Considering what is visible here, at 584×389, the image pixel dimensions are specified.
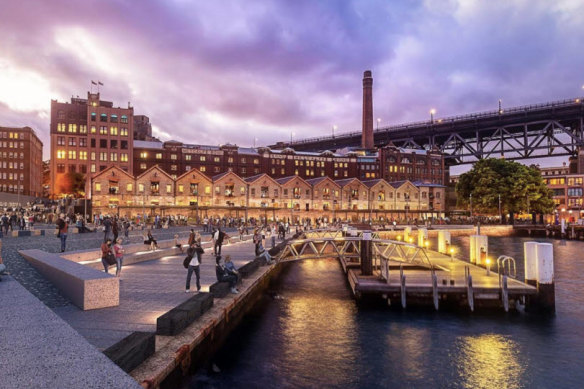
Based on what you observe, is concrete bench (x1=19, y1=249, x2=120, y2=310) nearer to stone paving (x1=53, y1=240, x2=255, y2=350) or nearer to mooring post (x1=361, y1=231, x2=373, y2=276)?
stone paving (x1=53, y1=240, x2=255, y2=350)

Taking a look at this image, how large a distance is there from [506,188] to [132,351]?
339 feet

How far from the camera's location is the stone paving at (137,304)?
40.5 ft

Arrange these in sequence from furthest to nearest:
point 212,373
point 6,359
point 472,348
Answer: point 472,348 < point 212,373 < point 6,359

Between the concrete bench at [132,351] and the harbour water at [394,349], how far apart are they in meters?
3.77

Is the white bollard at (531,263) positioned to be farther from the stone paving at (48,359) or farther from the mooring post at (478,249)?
the stone paving at (48,359)

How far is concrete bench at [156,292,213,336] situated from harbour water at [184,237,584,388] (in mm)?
2142

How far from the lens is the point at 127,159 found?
114500mm

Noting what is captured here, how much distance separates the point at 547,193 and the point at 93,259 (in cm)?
10860

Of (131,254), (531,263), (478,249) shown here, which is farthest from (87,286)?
(478,249)

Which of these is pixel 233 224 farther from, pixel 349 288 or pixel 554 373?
pixel 554 373

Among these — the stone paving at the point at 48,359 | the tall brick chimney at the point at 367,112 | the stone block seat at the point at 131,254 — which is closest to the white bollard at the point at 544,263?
the stone paving at the point at 48,359

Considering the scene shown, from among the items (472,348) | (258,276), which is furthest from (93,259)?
(472,348)

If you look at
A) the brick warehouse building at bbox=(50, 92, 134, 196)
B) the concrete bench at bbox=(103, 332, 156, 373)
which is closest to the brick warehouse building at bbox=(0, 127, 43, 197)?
the brick warehouse building at bbox=(50, 92, 134, 196)

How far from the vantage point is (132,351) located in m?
10.0
